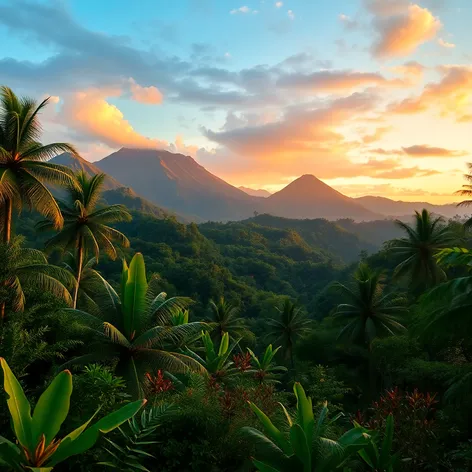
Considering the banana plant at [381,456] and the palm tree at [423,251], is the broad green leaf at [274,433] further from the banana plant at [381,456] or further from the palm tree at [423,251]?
the palm tree at [423,251]

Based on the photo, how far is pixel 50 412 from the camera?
4.77 m

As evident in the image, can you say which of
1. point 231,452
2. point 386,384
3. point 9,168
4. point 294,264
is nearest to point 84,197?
point 9,168

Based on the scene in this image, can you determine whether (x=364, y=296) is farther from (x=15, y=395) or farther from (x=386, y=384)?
(x=15, y=395)

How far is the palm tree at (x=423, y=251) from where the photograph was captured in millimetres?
27906

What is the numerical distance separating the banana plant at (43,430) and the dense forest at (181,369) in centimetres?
2

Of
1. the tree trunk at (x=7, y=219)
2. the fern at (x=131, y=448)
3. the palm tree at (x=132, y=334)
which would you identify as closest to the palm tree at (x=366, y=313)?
the palm tree at (x=132, y=334)

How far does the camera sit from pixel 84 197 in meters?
22.5

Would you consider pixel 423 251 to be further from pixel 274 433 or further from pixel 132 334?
pixel 274 433

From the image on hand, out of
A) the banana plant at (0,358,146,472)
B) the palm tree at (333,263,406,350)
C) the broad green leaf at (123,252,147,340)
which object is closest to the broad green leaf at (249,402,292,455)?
the banana plant at (0,358,146,472)

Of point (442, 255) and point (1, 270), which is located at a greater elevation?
point (442, 255)

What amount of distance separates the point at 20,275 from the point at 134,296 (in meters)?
4.75

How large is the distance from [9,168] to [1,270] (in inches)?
220

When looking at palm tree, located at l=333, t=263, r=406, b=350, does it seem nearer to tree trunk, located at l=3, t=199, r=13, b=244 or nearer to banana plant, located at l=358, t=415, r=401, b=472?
tree trunk, located at l=3, t=199, r=13, b=244

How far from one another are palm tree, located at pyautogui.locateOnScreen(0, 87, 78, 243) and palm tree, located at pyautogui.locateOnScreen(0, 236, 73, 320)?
2112mm
